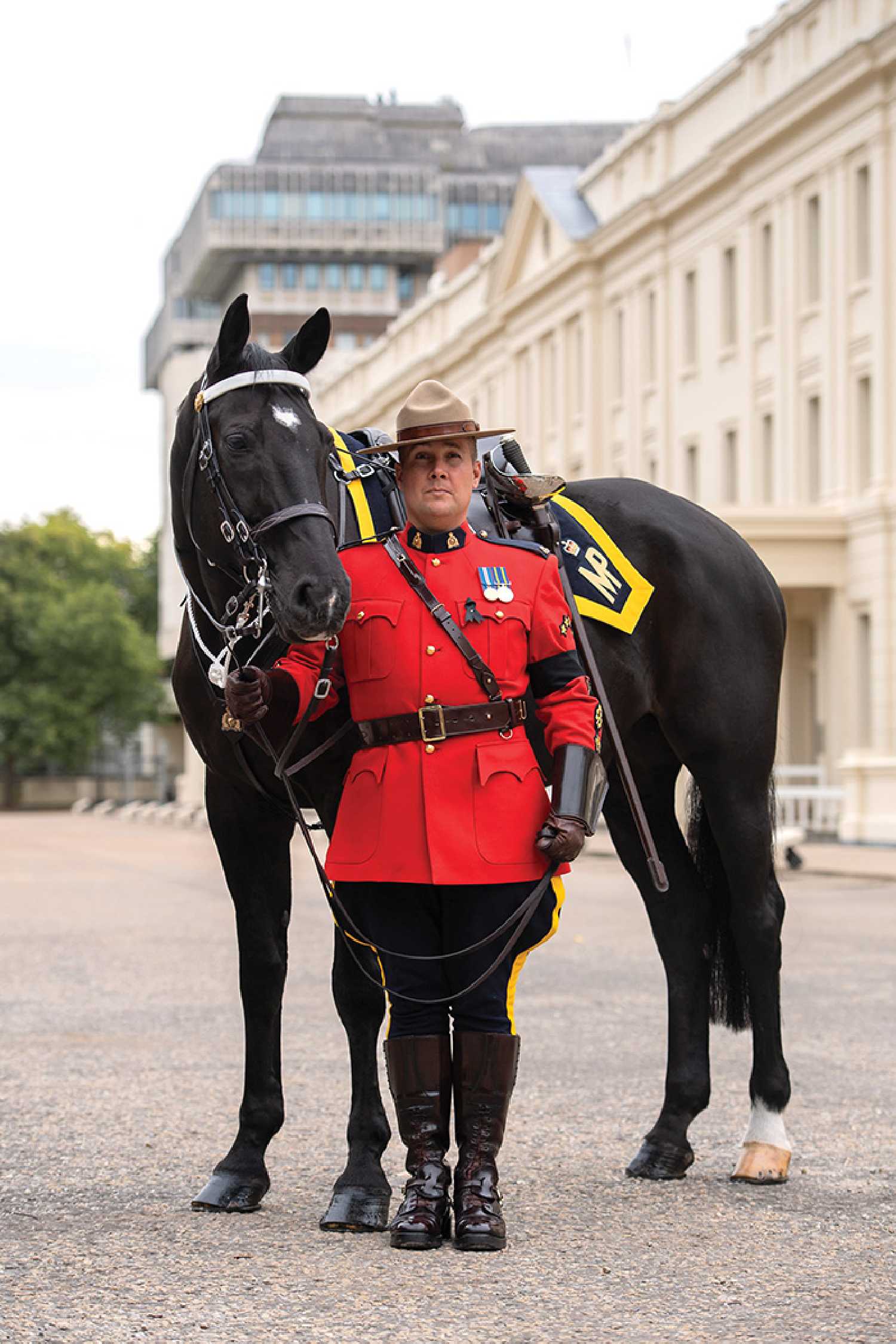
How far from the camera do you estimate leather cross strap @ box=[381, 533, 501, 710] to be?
555 cm

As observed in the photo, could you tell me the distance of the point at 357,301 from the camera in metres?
120

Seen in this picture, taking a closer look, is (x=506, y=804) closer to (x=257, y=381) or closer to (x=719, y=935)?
(x=257, y=381)

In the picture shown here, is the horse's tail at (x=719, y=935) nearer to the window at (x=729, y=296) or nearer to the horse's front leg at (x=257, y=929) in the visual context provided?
the horse's front leg at (x=257, y=929)

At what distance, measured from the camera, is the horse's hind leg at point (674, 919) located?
6.75 meters

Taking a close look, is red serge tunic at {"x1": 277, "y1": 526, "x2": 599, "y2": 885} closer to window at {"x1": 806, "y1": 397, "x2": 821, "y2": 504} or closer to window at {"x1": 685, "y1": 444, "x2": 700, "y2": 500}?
window at {"x1": 806, "y1": 397, "x2": 821, "y2": 504}

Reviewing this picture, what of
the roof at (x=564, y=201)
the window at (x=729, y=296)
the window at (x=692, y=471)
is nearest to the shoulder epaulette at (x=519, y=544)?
the window at (x=729, y=296)

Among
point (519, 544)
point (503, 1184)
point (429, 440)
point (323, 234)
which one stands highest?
point (323, 234)

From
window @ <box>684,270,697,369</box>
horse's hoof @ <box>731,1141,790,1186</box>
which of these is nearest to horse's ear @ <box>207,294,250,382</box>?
horse's hoof @ <box>731,1141,790,1186</box>

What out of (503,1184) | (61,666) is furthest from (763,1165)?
(61,666)

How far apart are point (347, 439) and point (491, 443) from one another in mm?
980

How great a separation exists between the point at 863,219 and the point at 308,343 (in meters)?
35.9

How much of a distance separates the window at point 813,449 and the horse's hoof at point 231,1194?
36.7 meters

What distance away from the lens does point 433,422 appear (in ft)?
18.2

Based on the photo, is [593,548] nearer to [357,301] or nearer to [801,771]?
[801,771]
